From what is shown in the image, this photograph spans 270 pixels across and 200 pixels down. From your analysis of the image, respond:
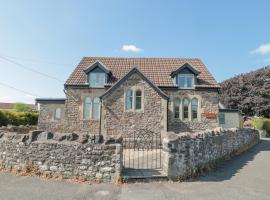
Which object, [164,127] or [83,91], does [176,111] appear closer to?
[164,127]

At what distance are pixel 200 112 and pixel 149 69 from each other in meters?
6.53

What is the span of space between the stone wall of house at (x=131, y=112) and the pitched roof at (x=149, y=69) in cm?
278

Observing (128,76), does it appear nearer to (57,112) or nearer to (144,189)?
(57,112)

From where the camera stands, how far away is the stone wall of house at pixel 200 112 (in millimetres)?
21203

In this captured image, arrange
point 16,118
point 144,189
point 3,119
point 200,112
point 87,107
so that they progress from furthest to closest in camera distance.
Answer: point 16,118 < point 3,119 < point 87,107 < point 200,112 < point 144,189

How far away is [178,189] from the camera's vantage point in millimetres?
7625

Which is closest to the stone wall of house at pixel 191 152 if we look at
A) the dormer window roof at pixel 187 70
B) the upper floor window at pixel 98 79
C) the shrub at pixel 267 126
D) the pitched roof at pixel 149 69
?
the dormer window roof at pixel 187 70

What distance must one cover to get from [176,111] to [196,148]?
12.0 metres

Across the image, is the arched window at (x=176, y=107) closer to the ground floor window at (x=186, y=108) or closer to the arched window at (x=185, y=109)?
the ground floor window at (x=186, y=108)

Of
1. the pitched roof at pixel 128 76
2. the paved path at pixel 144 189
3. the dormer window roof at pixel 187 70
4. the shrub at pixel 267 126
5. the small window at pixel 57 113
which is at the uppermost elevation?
the dormer window roof at pixel 187 70

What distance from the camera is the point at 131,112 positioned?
19203 mm

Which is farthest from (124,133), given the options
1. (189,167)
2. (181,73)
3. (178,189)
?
(178,189)

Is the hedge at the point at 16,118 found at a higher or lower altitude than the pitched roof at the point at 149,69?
lower

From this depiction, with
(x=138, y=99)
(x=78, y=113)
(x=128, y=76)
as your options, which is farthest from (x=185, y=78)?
(x=78, y=113)
